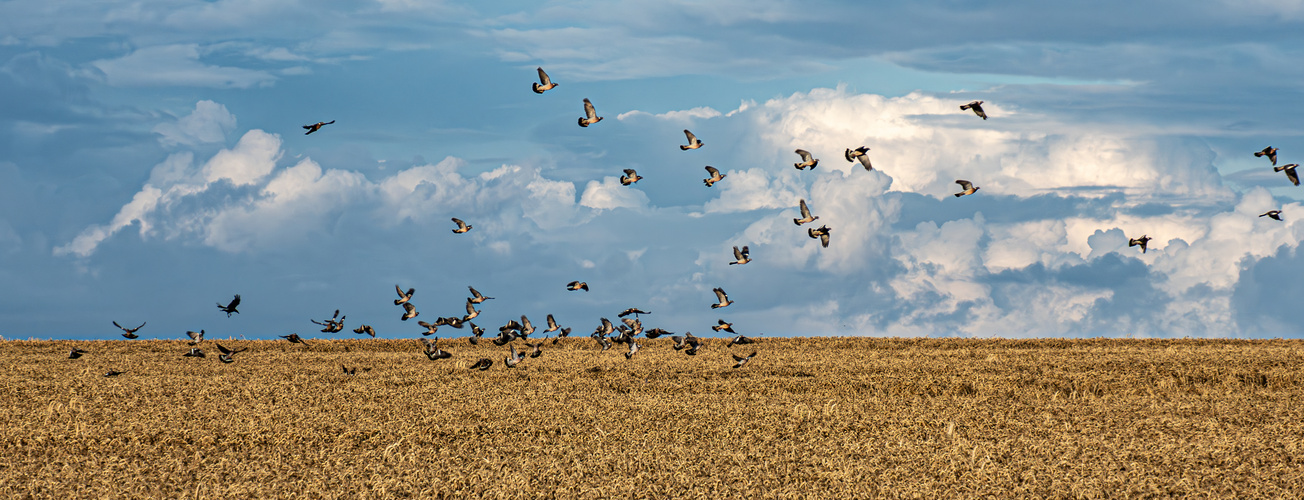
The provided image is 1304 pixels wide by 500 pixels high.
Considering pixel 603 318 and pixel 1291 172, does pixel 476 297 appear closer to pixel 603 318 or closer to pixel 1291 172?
pixel 603 318

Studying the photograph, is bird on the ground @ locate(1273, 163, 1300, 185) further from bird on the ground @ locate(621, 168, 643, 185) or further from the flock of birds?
bird on the ground @ locate(621, 168, 643, 185)

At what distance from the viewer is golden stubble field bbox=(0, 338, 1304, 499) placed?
12.4m

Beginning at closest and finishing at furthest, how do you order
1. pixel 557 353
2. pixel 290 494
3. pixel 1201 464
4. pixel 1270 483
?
1. pixel 290 494
2. pixel 1270 483
3. pixel 1201 464
4. pixel 557 353

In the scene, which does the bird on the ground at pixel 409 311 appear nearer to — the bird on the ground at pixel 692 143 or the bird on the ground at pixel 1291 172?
the bird on the ground at pixel 692 143

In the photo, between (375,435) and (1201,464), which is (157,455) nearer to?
(375,435)

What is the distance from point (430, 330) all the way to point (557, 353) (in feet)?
13.4

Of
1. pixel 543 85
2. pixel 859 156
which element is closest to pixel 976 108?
pixel 859 156

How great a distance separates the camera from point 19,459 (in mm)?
14086

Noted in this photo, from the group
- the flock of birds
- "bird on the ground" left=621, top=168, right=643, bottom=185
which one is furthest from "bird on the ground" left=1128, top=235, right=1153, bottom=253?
"bird on the ground" left=621, top=168, right=643, bottom=185

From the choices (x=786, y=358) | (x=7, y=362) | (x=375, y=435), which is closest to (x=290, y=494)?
(x=375, y=435)

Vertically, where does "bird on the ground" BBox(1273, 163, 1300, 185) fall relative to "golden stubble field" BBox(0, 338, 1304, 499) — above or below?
above

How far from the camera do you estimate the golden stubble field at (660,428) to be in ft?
40.7

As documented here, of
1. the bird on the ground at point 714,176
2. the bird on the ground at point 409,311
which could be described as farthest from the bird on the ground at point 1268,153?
the bird on the ground at point 409,311

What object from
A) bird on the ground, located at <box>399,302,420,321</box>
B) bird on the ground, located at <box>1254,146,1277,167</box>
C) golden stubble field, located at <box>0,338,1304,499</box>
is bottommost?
golden stubble field, located at <box>0,338,1304,499</box>
